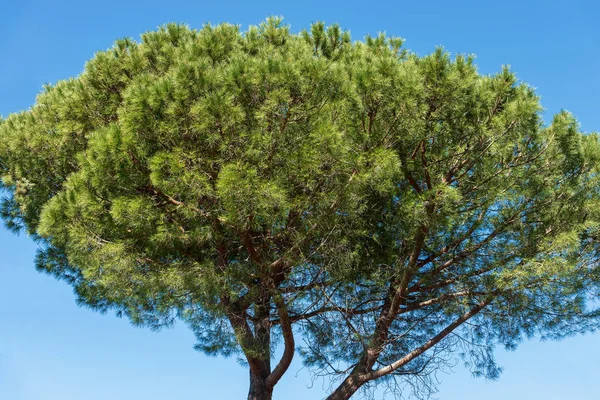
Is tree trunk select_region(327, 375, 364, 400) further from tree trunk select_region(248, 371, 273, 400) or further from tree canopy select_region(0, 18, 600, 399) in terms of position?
tree trunk select_region(248, 371, 273, 400)

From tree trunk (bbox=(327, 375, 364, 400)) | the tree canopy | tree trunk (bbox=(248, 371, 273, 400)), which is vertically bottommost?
tree trunk (bbox=(327, 375, 364, 400))

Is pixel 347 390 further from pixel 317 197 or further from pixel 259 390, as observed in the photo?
pixel 317 197

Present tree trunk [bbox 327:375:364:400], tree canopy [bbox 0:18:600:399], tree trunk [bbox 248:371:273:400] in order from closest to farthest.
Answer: tree canopy [bbox 0:18:600:399] < tree trunk [bbox 327:375:364:400] < tree trunk [bbox 248:371:273:400]

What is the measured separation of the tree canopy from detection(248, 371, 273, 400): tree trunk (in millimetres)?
22

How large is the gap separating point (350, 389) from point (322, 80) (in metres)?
2.96

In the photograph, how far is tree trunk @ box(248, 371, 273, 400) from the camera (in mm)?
6141

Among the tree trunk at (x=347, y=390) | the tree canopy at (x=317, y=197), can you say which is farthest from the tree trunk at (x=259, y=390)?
the tree trunk at (x=347, y=390)

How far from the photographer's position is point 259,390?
243 inches

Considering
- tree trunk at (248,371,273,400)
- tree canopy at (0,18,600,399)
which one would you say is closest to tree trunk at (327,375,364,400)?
tree canopy at (0,18,600,399)

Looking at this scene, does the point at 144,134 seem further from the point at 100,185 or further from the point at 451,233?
the point at 451,233

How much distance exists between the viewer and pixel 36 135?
6.59 m

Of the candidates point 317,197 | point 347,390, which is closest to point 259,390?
point 347,390

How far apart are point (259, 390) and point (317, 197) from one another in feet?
7.26

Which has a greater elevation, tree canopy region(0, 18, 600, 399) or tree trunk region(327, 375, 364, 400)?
tree canopy region(0, 18, 600, 399)
